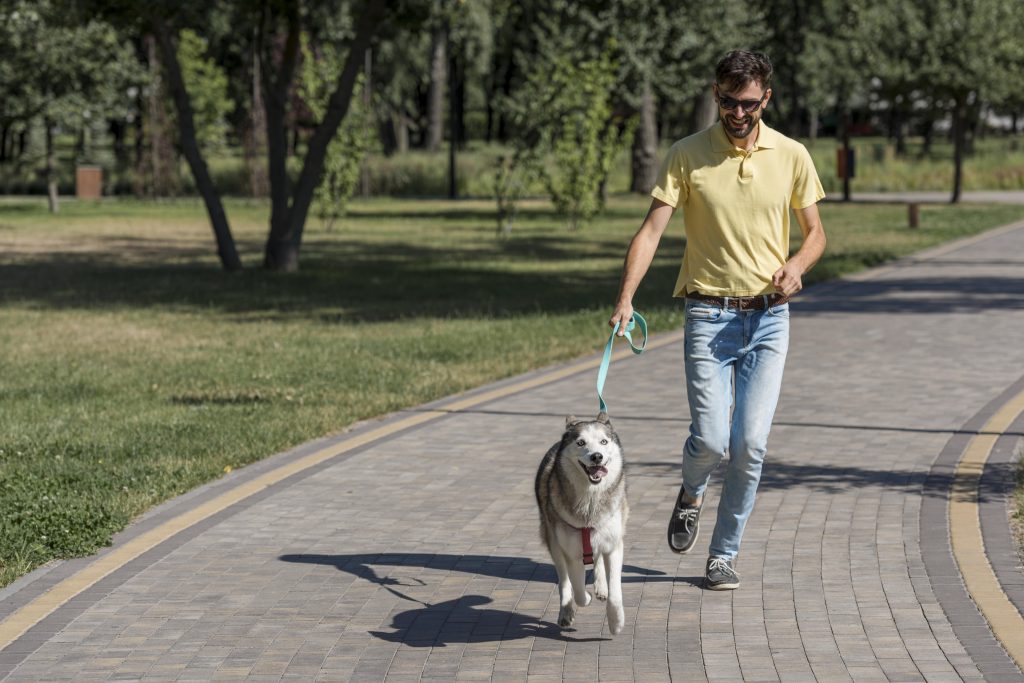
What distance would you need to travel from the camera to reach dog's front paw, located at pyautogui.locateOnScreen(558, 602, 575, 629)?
19.8ft

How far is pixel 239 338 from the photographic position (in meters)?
16.2

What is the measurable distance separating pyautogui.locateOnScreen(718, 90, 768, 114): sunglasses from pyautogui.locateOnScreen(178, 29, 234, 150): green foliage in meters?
49.0

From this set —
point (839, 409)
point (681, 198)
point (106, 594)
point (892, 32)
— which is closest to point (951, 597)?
point (681, 198)

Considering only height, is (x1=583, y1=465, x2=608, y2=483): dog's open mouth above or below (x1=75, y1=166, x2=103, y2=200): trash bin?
above

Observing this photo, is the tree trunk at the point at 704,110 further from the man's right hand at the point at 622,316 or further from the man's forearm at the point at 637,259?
the man's right hand at the point at 622,316

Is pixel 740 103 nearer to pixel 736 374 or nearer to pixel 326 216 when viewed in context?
pixel 736 374

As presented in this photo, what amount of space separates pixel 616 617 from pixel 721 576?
0.91 metres

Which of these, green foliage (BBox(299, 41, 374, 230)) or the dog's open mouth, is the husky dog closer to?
the dog's open mouth

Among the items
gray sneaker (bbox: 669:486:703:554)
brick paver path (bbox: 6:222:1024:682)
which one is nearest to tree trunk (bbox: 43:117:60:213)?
brick paver path (bbox: 6:222:1024:682)

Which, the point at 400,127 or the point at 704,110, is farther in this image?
the point at 400,127

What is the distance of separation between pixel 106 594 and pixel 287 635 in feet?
3.40

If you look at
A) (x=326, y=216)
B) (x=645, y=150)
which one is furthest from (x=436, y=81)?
(x=326, y=216)

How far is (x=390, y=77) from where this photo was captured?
219 ft

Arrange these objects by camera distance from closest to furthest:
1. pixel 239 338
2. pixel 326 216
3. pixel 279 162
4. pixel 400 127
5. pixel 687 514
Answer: pixel 687 514 → pixel 239 338 → pixel 279 162 → pixel 326 216 → pixel 400 127
